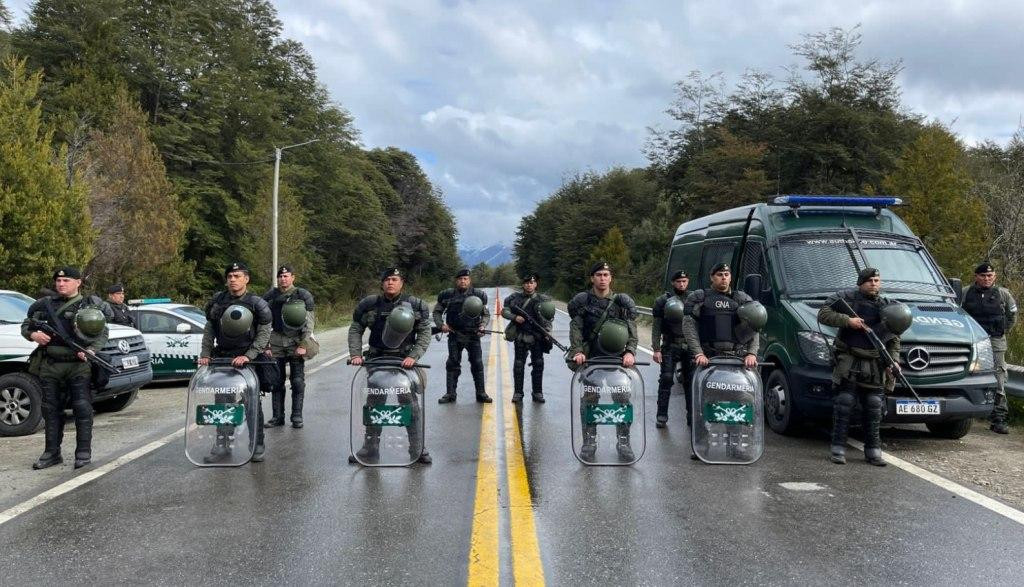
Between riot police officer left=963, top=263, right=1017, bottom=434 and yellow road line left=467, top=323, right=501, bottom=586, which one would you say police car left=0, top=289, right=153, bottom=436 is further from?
riot police officer left=963, top=263, right=1017, bottom=434

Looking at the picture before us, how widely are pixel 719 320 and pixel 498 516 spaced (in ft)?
10.6

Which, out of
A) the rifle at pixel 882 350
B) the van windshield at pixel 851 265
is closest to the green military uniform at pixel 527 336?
the van windshield at pixel 851 265

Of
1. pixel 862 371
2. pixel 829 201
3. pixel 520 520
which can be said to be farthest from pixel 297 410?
pixel 829 201

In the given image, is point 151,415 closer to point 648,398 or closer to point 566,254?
point 648,398

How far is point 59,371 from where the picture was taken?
268 inches

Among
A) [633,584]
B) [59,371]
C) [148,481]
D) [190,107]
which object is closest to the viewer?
[633,584]

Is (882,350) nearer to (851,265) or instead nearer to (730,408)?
(730,408)

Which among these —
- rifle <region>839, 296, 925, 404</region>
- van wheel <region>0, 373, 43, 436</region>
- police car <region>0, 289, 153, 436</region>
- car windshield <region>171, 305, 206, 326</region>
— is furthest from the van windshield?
car windshield <region>171, 305, 206, 326</region>

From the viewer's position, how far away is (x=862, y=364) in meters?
6.82

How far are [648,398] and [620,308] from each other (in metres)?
4.10

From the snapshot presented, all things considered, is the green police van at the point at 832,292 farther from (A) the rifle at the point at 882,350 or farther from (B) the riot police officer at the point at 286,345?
(B) the riot police officer at the point at 286,345

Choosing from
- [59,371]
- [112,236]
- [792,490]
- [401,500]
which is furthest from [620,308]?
[112,236]

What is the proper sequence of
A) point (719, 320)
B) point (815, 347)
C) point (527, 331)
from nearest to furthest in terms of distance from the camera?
point (719, 320), point (815, 347), point (527, 331)

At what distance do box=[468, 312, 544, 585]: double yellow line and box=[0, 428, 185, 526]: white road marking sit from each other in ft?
10.4
